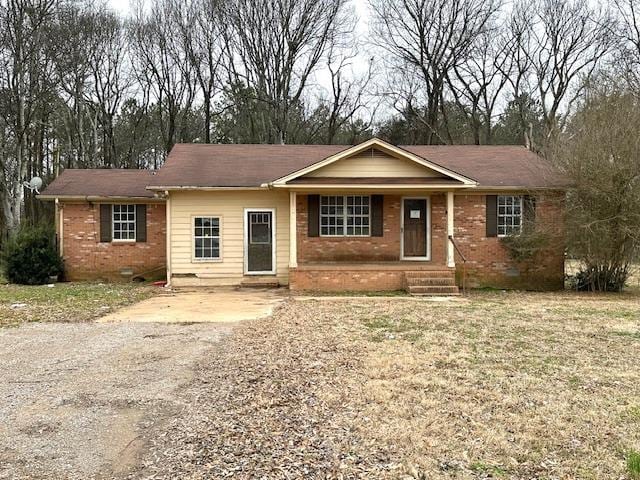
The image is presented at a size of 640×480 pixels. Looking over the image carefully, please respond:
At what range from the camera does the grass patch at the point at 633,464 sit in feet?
11.0

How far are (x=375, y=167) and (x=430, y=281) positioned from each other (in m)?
3.30

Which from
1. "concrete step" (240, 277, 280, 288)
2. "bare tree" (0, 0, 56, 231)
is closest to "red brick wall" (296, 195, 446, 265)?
"concrete step" (240, 277, 280, 288)

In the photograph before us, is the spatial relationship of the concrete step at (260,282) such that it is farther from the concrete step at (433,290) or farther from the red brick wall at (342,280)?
the concrete step at (433,290)

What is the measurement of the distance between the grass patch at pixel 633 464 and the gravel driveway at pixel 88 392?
3.21 metres

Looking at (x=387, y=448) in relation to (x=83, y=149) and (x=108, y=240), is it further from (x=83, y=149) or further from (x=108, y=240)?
(x=83, y=149)

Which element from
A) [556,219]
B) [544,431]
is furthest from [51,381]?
[556,219]

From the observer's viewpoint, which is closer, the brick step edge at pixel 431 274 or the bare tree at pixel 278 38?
the brick step edge at pixel 431 274

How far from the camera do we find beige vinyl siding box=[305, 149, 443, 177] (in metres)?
14.1

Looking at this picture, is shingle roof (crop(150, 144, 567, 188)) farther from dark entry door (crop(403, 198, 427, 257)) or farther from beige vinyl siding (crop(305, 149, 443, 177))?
beige vinyl siding (crop(305, 149, 443, 177))

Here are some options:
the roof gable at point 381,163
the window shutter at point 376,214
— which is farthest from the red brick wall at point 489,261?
the window shutter at point 376,214

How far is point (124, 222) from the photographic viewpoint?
1614 cm

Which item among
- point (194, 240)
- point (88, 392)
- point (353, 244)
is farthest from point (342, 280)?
point (88, 392)

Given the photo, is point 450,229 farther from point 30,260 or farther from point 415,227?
point 30,260

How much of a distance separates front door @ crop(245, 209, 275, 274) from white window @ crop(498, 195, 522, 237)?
6380 millimetres
